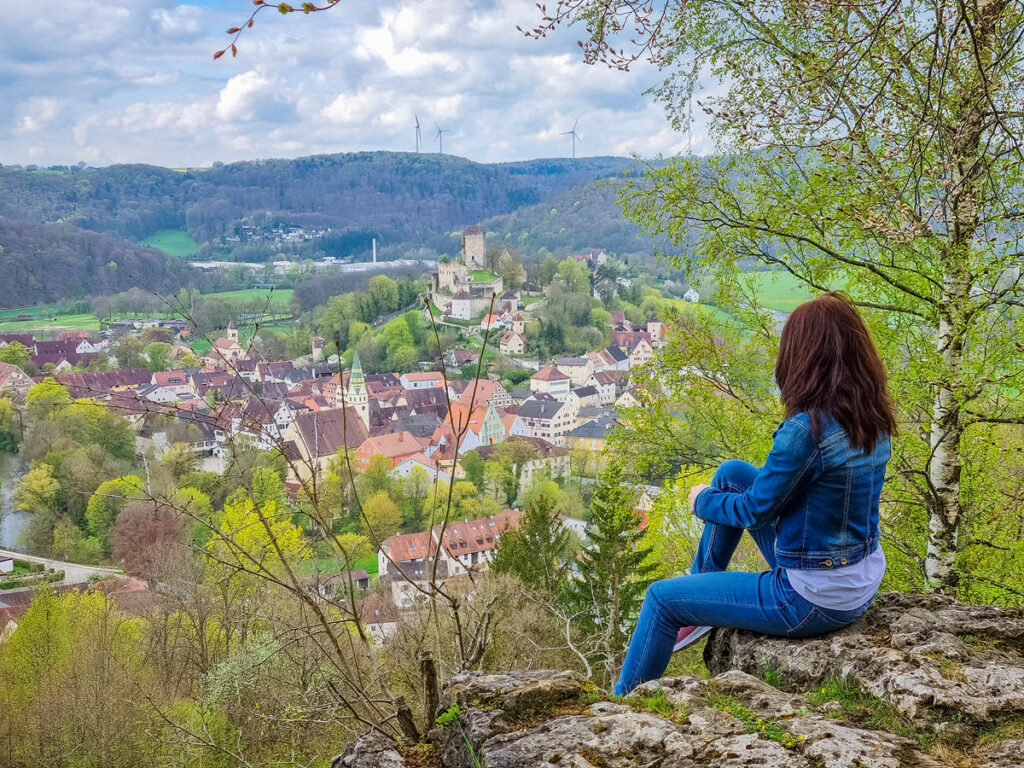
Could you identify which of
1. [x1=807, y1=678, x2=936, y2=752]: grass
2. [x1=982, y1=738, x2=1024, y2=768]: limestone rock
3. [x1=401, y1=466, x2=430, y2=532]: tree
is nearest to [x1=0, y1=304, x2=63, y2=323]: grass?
[x1=401, y1=466, x2=430, y2=532]: tree

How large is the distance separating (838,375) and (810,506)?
389 mm

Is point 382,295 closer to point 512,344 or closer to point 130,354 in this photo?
point 512,344

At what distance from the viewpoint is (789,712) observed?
204 centimetres

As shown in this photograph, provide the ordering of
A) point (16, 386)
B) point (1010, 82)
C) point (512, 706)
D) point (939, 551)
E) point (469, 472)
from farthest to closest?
point (16, 386)
point (469, 472)
point (939, 551)
point (1010, 82)
point (512, 706)

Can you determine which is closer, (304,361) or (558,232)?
(304,361)

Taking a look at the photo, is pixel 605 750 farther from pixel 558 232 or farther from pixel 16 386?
pixel 558 232

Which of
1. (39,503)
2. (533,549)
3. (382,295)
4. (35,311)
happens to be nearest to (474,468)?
(39,503)

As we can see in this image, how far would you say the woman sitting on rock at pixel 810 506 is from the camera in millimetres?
2186

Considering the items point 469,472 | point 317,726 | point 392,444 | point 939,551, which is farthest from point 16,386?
point 939,551

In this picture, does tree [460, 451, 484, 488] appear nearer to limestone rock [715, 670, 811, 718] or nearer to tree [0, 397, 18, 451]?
tree [0, 397, 18, 451]

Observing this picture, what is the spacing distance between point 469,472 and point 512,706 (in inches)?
1612

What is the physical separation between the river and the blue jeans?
37.9m

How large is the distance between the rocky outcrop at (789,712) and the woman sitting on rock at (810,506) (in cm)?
18

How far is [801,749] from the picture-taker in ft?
6.03
